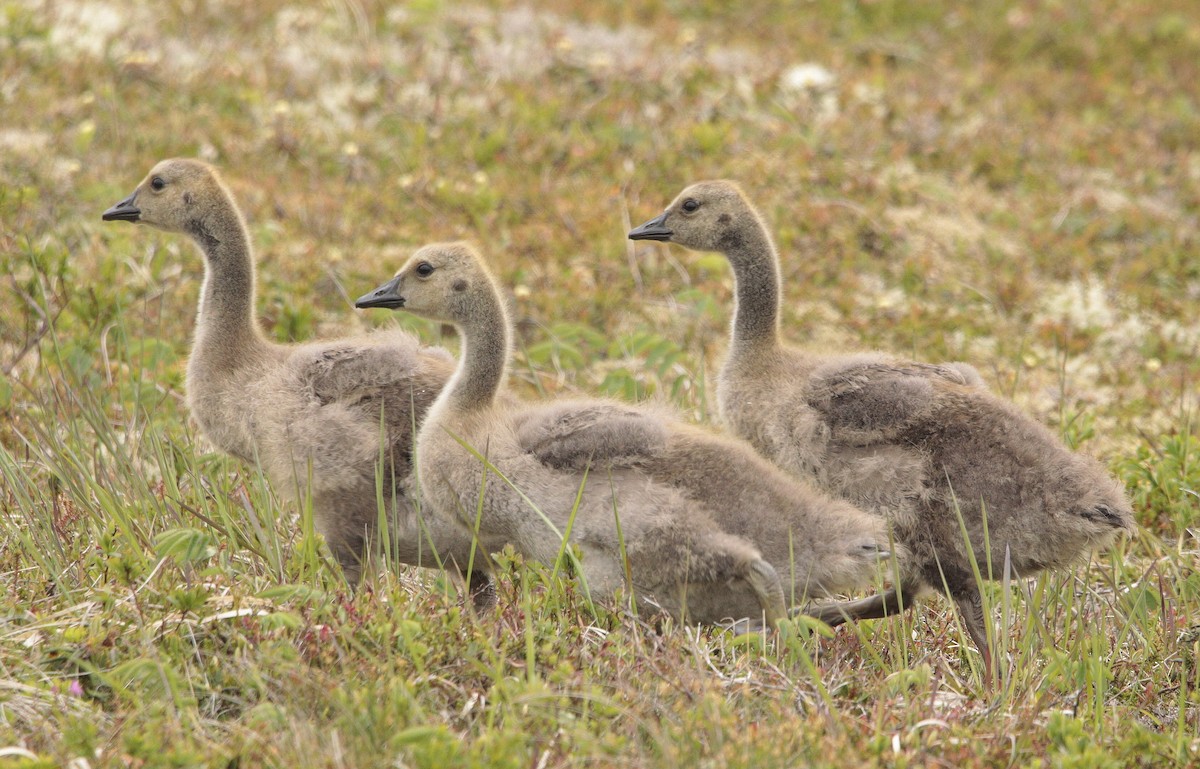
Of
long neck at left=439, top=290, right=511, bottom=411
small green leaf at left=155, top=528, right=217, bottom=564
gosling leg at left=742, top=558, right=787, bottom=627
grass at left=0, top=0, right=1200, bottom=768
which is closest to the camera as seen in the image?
grass at left=0, top=0, right=1200, bottom=768

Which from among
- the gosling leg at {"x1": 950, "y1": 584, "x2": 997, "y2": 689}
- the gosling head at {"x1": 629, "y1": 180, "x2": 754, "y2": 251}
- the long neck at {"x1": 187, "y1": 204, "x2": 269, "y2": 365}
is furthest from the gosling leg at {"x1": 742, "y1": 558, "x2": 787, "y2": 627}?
the long neck at {"x1": 187, "y1": 204, "x2": 269, "y2": 365}

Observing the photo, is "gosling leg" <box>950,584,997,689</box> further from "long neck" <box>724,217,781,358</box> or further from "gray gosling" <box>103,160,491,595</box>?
"gray gosling" <box>103,160,491,595</box>

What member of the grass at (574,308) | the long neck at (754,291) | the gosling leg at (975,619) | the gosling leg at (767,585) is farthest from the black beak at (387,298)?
the gosling leg at (975,619)

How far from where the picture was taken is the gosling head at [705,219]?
20.7 ft

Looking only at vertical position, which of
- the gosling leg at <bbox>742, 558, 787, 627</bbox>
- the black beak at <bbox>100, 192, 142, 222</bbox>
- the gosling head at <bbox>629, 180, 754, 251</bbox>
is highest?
the black beak at <bbox>100, 192, 142, 222</bbox>

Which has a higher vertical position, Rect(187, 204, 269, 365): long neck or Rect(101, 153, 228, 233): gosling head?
Rect(101, 153, 228, 233): gosling head

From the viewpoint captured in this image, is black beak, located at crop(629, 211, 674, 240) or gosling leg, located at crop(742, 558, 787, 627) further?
black beak, located at crop(629, 211, 674, 240)

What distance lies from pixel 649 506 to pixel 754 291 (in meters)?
1.78

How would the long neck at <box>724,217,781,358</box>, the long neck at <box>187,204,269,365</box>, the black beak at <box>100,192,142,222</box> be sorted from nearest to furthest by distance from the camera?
the long neck at <box>187,204,269,365</box>, the long neck at <box>724,217,781,358</box>, the black beak at <box>100,192,142,222</box>

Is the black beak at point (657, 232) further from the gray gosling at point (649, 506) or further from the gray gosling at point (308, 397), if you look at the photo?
the gray gosling at point (649, 506)

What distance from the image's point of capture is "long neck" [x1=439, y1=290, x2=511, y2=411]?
5.35m

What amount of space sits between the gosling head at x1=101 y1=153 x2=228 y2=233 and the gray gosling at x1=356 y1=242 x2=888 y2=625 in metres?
1.69

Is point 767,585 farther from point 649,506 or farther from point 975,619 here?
point 975,619

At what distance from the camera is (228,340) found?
234 inches
